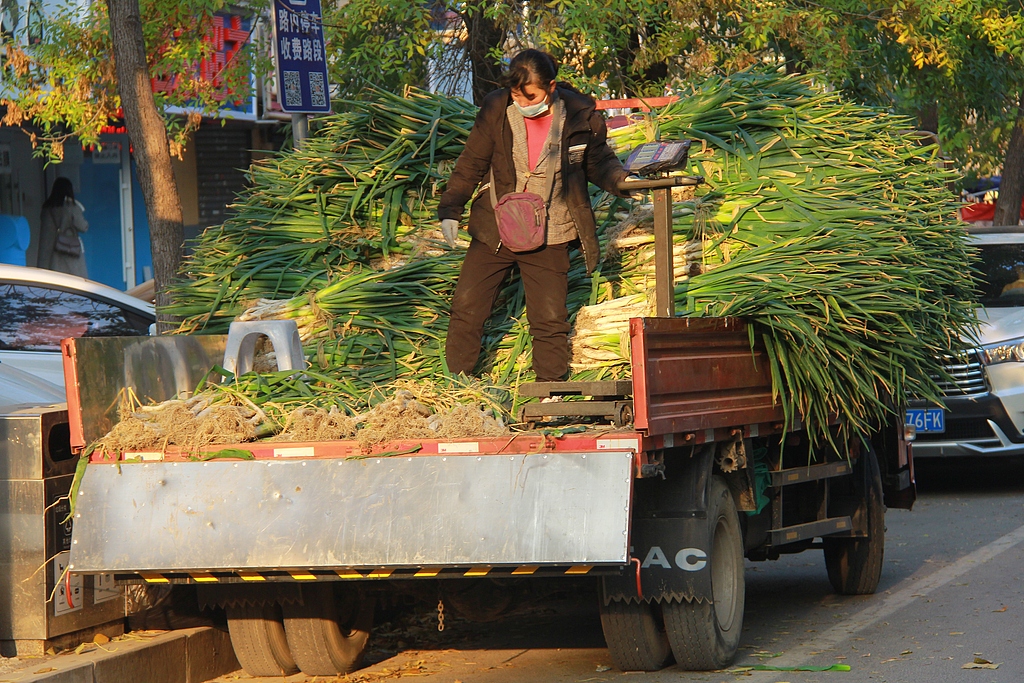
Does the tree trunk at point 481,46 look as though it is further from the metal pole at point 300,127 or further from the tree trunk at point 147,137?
the tree trunk at point 147,137

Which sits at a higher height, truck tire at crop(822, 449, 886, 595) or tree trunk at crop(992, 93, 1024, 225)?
tree trunk at crop(992, 93, 1024, 225)

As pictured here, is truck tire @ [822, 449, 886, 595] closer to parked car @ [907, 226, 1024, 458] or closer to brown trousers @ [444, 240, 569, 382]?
brown trousers @ [444, 240, 569, 382]

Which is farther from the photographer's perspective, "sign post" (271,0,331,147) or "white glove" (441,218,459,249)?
"sign post" (271,0,331,147)

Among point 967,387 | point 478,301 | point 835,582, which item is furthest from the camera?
point 967,387

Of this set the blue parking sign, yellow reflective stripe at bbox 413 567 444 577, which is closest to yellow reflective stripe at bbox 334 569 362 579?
yellow reflective stripe at bbox 413 567 444 577

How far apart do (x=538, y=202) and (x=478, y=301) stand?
488 mm

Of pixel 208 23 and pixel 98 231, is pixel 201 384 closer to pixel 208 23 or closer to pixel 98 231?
pixel 208 23

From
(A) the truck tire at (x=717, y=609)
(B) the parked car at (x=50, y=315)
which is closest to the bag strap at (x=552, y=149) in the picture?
(A) the truck tire at (x=717, y=609)

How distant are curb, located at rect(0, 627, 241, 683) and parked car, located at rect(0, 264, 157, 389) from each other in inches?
120

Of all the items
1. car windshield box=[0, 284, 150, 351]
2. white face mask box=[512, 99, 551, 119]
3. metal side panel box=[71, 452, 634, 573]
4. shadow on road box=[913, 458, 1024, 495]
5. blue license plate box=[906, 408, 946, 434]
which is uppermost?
white face mask box=[512, 99, 551, 119]

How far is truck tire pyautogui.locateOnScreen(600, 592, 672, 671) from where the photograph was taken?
5.09m

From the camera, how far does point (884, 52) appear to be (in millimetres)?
13086

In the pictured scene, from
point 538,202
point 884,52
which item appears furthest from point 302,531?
point 884,52

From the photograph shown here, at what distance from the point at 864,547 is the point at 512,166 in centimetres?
284
